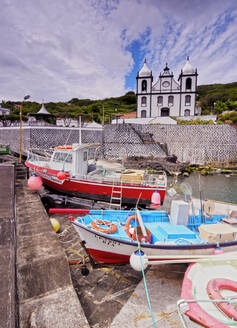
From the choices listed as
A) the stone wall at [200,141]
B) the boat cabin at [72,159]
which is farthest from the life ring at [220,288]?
the stone wall at [200,141]

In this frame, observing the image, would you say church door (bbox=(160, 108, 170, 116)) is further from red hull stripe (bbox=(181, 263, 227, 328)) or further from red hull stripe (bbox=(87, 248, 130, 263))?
red hull stripe (bbox=(181, 263, 227, 328))

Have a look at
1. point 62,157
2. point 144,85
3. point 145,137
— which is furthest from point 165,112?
point 62,157

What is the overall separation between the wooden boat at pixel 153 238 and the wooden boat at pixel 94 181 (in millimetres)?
2978

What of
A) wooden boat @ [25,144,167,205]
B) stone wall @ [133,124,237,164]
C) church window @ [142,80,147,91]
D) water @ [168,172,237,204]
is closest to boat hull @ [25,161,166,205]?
wooden boat @ [25,144,167,205]

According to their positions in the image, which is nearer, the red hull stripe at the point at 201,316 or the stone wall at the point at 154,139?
the red hull stripe at the point at 201,316

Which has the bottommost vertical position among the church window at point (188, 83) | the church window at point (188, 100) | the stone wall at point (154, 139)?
the stone wall at point (154, 139)

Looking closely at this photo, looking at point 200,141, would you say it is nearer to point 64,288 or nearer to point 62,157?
point 62,157

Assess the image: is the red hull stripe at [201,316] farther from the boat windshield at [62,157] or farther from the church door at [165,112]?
the church door at [165,112]

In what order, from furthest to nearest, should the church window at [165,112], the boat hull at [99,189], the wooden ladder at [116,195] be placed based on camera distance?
the church window at [165,112] < the wooden ladder at [116,195] < the boat hull at [99,189]

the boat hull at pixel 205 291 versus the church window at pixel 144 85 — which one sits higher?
the church window at pixel 144 85

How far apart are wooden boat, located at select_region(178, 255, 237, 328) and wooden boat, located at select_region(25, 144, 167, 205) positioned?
473 centimetres

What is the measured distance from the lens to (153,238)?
5.08 meters

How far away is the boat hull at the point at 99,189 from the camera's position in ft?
29.0

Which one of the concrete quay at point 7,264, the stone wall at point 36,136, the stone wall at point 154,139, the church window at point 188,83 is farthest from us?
the church window at point 188,83
